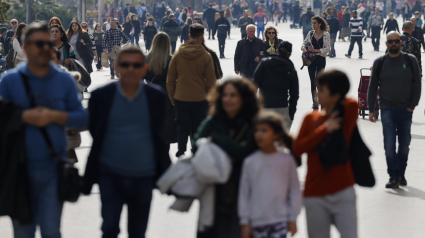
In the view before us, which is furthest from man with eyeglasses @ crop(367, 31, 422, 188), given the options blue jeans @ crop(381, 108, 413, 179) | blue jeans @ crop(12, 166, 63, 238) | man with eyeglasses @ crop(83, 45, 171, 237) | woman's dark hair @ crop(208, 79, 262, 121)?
blue jeans @ crop(12, 166, 63, 238)

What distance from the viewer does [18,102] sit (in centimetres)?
427


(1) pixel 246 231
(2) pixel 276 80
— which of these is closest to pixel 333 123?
(1) pixel 246 231

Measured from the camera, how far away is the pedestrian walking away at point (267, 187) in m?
4.08

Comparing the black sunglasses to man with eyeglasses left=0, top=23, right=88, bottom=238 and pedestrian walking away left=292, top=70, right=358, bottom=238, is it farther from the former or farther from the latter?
pedestrian walking away left=292, top=70, right=358, bottom=238

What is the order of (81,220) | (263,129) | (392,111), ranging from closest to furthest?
(263,129) < (81,220) < (392,111)

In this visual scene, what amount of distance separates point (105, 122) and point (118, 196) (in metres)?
0.47

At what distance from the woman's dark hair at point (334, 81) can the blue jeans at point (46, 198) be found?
1658 millimetres

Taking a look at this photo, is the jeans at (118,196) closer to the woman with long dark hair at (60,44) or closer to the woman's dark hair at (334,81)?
the woman's dark hair at (334,81)

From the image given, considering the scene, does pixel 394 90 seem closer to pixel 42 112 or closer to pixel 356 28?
pixel 42 112

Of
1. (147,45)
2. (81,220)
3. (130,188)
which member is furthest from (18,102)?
(147,45)

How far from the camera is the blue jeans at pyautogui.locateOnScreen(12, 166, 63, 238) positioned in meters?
4.24

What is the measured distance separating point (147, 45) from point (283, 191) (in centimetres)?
2585

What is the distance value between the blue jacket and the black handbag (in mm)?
168

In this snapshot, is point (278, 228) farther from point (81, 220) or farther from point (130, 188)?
point (81, 220)
